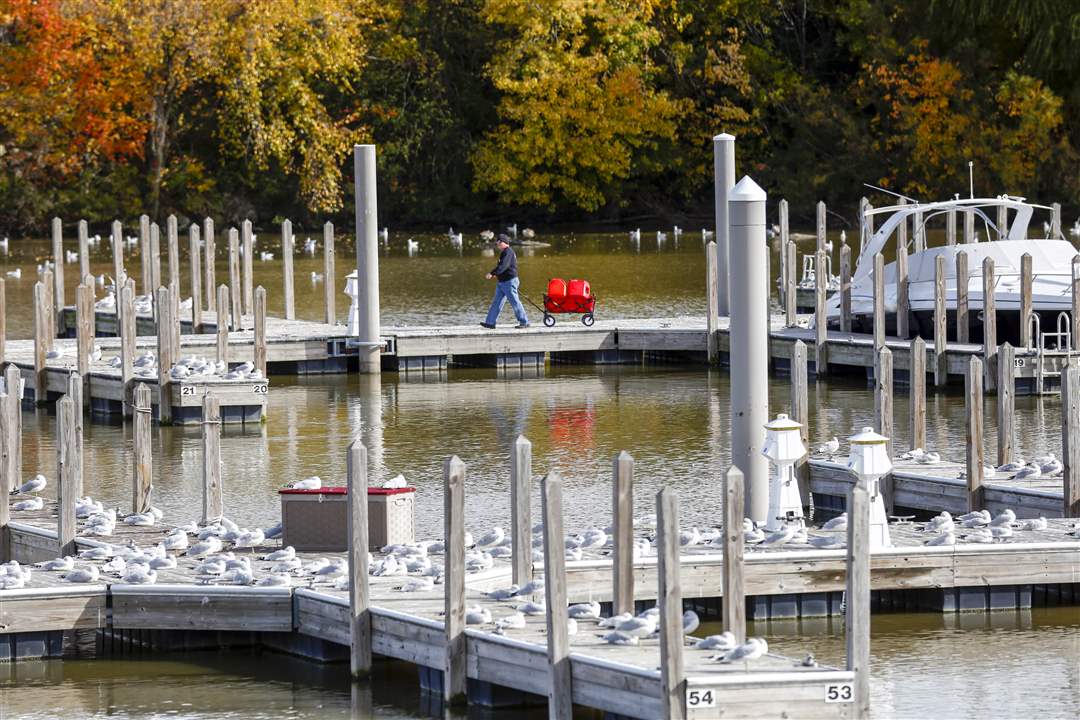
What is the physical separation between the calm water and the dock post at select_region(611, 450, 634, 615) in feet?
5.19

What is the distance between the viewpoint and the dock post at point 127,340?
1009 inches

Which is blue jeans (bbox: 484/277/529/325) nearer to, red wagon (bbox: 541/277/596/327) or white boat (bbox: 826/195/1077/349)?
red wagon (bbox: 541/277/596/327)

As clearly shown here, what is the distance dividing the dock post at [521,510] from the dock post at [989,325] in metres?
13.3

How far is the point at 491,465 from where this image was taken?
74.3 feet

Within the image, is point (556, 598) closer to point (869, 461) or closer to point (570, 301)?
point (869, 461)

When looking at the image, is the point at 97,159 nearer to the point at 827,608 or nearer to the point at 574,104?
the point at 574,104

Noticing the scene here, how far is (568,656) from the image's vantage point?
12.5m

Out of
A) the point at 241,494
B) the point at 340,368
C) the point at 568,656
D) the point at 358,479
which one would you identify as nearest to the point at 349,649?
the point at 358,479

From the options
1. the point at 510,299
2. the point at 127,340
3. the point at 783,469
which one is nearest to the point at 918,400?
the point at 783,469

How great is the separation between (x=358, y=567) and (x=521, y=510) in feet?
3.86

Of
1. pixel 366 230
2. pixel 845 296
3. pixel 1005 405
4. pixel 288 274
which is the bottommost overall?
pixel 1005 405

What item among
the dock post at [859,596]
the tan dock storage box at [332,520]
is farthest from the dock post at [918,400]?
the dock post at [859,596]

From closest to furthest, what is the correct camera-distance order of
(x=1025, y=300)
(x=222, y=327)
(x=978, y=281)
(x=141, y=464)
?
1. (x=141, y=464)
2. (x=1025, y=300)
3. (x=222, y=327)
4. (x=978, y=281)

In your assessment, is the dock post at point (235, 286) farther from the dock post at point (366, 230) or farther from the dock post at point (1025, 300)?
the dock post at point (1025, 300)
